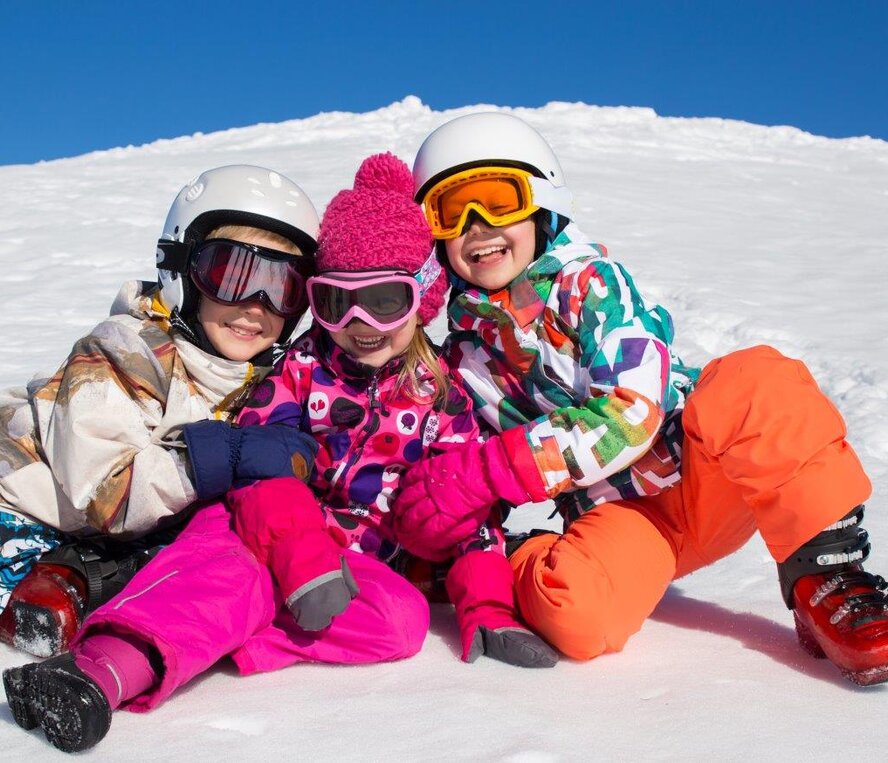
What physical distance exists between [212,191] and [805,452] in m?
1.73

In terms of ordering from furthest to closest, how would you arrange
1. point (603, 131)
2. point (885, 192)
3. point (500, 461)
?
point (603, 131)
point (885, 192)
point (500, 461)

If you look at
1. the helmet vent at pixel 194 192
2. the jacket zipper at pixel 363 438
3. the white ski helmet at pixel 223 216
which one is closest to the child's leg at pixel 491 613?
the jacket zipper at pixel 363 438

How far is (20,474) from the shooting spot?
2.37 meters

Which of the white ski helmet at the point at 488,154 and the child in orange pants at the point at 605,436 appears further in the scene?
the white ski helmet at the point at 488,154

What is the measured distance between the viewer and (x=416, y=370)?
2.59 metres

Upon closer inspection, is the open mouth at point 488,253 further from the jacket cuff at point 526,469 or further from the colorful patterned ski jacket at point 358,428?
the jacket cuff at point 526,469

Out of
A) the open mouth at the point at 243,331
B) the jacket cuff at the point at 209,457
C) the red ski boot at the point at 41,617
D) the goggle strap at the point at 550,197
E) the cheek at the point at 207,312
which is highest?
the goggle strap at the point at 550,197

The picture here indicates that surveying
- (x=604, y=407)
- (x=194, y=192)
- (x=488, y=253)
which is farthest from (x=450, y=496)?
(x=194, y=192)

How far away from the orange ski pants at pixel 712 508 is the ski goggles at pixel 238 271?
101 centimetres

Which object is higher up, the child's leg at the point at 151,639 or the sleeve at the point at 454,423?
the sleeve at the point at 454,423

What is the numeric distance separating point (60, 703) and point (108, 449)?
74cm

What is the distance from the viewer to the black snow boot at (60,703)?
63.2 inches

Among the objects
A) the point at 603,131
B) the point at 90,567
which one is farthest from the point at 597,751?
the point at 603,131

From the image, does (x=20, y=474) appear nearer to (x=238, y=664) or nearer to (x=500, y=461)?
(x=238, y=664)
